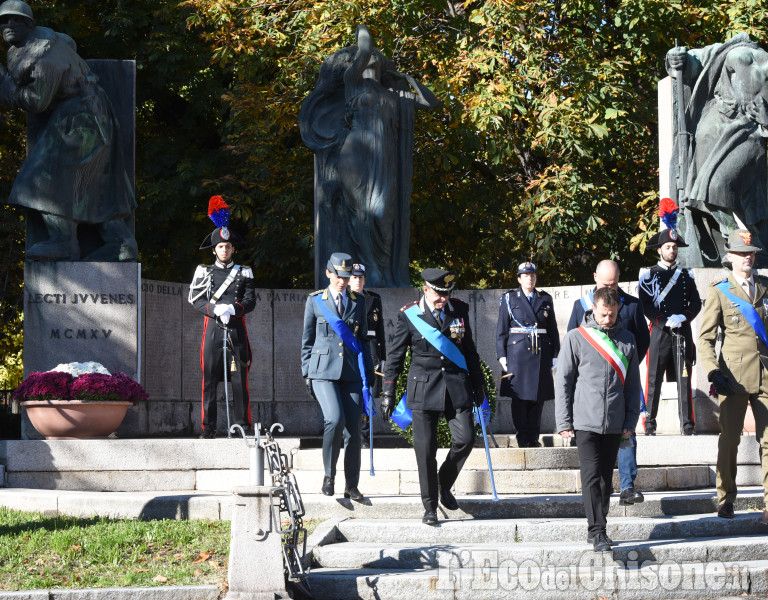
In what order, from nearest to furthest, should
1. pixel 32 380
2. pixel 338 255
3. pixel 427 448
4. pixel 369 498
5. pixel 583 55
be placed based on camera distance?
pixel 427 448
pixel 369 498
pixel 338 255
pixel 32 380
pixel 583 55

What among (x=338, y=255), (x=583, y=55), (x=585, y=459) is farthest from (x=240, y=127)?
(x=585, y=459)

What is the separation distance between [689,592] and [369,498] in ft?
8.88

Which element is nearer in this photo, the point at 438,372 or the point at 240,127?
the point at 438,372

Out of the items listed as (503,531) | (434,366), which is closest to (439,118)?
(434,366)

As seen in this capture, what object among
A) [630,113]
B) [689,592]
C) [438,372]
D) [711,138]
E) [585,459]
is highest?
[630,113]

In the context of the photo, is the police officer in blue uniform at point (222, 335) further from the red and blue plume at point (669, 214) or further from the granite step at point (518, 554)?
the red and blue plume at point (669, 214)

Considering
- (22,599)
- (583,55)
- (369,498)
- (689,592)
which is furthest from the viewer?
→ (583,55)

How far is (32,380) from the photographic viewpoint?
1066cm

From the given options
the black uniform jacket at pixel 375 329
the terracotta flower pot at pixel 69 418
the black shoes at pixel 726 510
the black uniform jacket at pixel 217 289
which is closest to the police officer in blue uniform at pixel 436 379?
the black shoes at pixel 726 510

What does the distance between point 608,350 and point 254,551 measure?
2738 millimetres

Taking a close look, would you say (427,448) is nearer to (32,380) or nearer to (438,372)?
(438,372)

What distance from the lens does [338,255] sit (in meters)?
9.32

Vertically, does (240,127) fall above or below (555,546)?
above

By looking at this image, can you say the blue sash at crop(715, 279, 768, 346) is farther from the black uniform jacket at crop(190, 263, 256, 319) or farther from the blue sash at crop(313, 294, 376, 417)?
the black uniform jacket at crop(190, 263, 256, 319)
